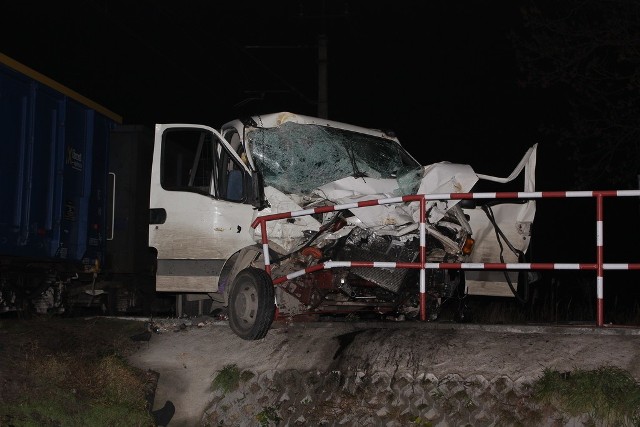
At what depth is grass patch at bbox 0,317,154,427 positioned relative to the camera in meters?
6.26

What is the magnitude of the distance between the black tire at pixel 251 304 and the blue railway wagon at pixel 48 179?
4.27m

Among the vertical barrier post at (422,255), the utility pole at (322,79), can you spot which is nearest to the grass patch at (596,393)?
the vertical barrier post at (422,255)

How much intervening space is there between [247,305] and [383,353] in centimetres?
151

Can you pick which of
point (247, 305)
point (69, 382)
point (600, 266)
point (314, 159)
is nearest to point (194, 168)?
point (314, 159)

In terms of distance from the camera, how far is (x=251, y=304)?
A: 7.66 meters

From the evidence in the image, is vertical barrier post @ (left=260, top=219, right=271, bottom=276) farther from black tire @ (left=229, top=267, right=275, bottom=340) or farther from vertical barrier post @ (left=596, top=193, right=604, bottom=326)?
vertical barrier post @ (left=596, top=193, right=604, bottom=326)

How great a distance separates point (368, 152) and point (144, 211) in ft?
16.9

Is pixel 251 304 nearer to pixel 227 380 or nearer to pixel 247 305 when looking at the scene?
pixel 247 305

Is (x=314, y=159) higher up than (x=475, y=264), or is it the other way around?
(x=314, y=159)

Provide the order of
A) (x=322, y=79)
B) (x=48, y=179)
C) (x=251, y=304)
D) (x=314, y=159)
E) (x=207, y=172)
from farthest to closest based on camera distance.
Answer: (x=322, y=79) < (x=48, y=179) < (x=207, y=172) < (x=314, y=159) < (x=251, y=304)

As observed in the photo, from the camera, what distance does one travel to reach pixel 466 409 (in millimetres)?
6090

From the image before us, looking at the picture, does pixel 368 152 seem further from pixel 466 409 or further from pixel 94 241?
pixel 94 241

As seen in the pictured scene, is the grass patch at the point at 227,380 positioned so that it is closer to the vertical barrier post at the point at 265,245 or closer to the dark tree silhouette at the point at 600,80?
the vertical barrier post at the point at 265,245

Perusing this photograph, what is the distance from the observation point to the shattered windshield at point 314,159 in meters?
8.77
